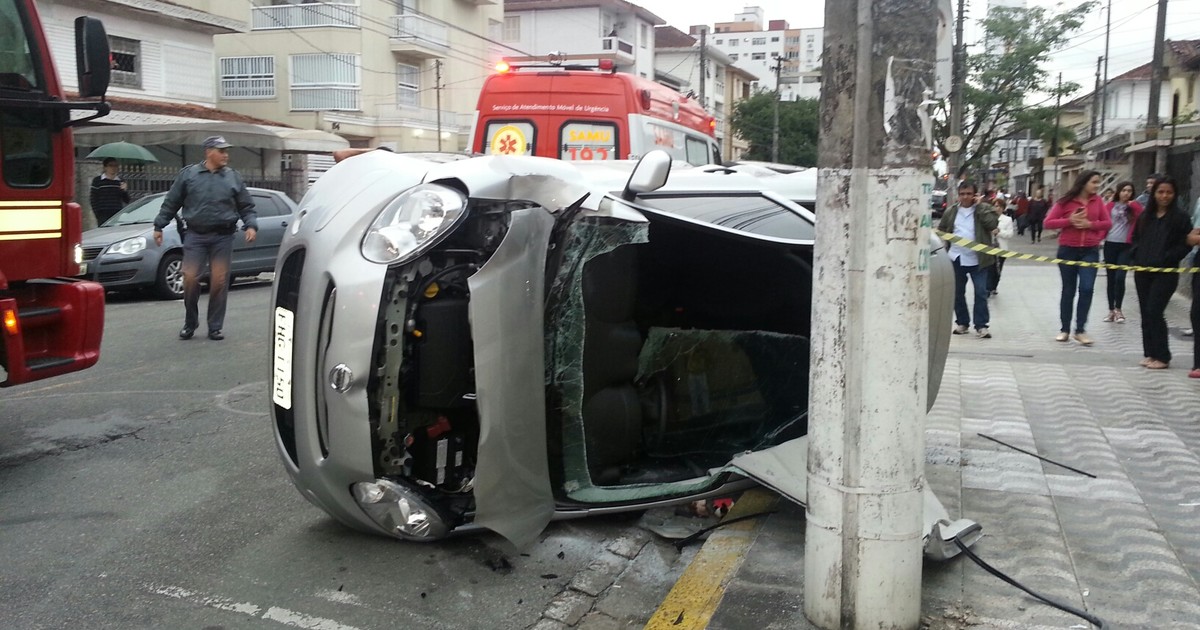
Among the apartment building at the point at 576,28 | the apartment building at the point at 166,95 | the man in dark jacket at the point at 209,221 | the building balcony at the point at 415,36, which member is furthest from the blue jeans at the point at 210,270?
the apartment building at the point at 576,28

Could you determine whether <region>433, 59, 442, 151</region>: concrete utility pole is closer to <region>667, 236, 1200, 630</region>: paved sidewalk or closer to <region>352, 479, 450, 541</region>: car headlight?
<region>667, 236, 1200, 630</region>: paved sidewalk

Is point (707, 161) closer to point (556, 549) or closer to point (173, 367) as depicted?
point (173, 367)

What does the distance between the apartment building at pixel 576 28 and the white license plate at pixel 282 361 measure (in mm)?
50160

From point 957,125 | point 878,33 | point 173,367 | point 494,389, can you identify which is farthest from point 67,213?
point 957,125

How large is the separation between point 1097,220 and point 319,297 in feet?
26.9

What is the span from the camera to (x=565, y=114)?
396 inches

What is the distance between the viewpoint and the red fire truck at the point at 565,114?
32.9 feet

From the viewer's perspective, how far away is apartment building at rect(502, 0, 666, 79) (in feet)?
176

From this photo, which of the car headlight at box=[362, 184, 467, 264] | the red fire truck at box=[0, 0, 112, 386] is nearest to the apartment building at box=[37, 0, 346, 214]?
the red fire truck at box=[0, 0, 112, 386]

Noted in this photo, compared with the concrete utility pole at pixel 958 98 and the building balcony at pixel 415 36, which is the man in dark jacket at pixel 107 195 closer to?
the concrete utility pole at pixel 958 98

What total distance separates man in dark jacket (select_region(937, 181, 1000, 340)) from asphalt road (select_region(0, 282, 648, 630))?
6.76m

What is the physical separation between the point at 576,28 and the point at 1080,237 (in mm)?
47990

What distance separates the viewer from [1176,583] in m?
3.21

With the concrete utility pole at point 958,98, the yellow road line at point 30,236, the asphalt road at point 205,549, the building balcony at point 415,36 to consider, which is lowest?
the asphalt road at point 205,549
